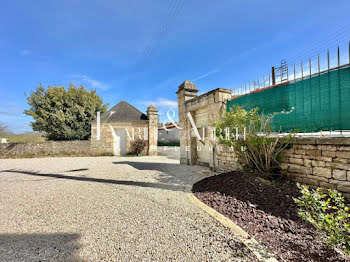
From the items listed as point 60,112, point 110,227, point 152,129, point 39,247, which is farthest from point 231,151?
point 60,112

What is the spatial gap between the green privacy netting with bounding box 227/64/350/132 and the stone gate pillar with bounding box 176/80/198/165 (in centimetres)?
355

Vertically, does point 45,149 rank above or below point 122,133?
below

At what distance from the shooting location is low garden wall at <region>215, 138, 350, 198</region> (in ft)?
9.34

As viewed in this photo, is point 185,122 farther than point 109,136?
No

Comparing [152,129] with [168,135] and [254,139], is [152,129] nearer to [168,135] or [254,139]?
[254,139]

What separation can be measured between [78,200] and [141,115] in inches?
397

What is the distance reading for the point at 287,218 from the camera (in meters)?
2.55

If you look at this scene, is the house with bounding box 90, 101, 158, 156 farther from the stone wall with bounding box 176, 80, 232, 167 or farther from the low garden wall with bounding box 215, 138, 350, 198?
the low garden wall with bounding box 215, 138, 350, 198

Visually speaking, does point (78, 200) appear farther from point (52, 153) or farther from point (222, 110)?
point (52, 153)

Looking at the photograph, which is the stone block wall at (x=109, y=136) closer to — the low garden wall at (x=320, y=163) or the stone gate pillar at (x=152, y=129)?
the stone gate pillar at (x=152, y=129)

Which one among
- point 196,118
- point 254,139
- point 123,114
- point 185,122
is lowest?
point 254,139

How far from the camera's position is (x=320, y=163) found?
10.4 ft

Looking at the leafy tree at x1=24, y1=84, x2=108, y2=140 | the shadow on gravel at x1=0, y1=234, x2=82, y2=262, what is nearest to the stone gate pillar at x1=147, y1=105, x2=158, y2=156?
the leafy tree at x1=24, y1=84, x2=108, y2=140

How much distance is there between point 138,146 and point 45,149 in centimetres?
660
